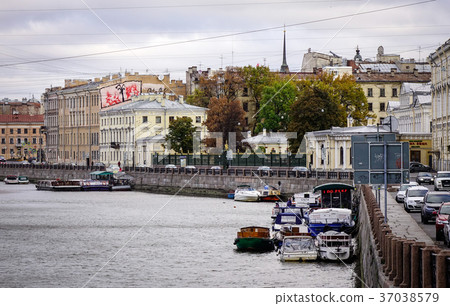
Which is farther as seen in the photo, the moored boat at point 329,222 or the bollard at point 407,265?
the moored boat at point 329,222

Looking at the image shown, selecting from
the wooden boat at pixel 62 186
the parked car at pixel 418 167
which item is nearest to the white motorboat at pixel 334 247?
the parked car at pixel 418 167

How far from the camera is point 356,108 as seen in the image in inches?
4006

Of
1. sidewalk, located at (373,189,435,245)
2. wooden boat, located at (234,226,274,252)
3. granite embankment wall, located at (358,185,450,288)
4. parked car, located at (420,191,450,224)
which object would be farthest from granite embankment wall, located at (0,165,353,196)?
granite embankment wall, located at (358,185,450,288)

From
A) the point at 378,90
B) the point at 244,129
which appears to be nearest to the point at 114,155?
the point at 244,129

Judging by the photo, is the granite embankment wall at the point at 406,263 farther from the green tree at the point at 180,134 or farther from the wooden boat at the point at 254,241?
the green tree at the point at 180,134

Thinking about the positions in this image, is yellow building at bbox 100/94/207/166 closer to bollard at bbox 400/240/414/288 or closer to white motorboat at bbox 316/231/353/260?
white motorboat at bbox 316/231/353/260

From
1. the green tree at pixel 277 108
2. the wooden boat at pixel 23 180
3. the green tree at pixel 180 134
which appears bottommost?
the wooden boat at pixel 23 180

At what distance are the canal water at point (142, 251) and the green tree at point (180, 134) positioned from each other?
31354 millimetres

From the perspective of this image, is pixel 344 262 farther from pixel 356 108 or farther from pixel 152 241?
pixel 356 108

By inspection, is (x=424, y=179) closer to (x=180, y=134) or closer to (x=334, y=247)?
(x=334, y=247)

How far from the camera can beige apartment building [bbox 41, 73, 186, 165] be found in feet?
403

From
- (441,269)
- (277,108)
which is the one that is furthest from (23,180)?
(441,269)

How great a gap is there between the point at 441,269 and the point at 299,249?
19613mm

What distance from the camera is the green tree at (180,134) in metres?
99.8
